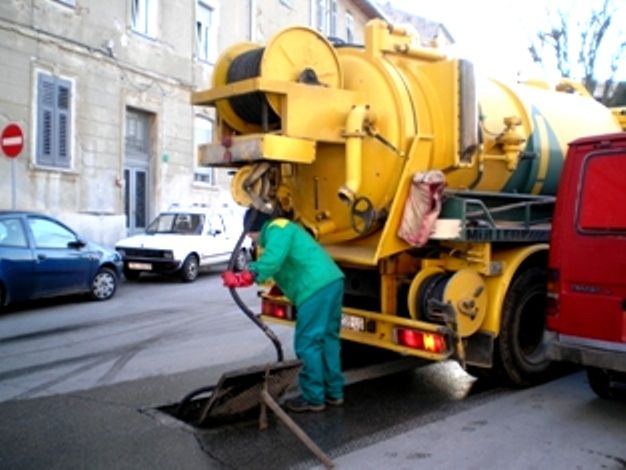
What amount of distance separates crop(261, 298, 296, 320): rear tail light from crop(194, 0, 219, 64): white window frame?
15.8 meters

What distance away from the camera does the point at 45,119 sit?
16000 millimetres

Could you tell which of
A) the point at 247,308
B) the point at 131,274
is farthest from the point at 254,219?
the point at 131,274

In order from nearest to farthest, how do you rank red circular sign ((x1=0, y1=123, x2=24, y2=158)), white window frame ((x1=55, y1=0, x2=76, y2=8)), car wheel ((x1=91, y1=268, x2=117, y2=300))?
Result: car wheel ((x1=91, y1=268, x2=117, y2=300)) < red circular sign ((x1=0, y1=123, x2=24, y2=158)) < white window frame ((x1=55, y1=0, x2=76, y2=8))

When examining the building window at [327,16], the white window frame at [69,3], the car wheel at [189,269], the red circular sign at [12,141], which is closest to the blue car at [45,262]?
the red circular sign at [12,141]

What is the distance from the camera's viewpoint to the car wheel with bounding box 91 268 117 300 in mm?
11844

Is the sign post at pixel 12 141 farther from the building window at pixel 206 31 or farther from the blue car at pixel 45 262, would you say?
the building window at pixel 206 31

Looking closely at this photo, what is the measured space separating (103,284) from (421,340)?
7843mm

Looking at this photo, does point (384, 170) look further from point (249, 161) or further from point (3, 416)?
point (3, 416)

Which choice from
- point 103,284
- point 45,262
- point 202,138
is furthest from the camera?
point 202,138

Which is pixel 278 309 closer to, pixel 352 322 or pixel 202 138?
pixel 352 322

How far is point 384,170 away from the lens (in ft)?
18.8

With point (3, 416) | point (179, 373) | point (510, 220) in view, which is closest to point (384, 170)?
point (510, 220)

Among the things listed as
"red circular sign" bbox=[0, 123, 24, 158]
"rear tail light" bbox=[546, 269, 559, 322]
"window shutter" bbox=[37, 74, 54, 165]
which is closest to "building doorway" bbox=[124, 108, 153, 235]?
"window shutter" bbox=[37, 74, 54, 165]

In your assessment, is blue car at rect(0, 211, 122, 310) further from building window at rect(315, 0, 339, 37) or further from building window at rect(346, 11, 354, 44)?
building window at rect(346, 11, 354, 44)
